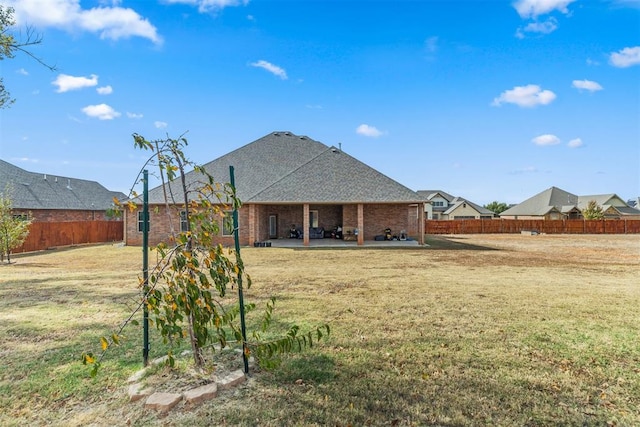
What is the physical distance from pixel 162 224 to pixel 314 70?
13130 mm

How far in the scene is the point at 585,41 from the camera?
50.4 feet

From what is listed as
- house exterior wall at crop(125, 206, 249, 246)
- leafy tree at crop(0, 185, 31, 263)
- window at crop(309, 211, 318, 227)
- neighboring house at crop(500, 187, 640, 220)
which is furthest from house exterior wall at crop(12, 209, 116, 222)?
neighboring house at crop(500, 187, 640, 220)

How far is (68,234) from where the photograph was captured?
2111 centimetres

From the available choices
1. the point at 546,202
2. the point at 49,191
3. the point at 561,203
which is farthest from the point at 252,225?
the point at 561,203

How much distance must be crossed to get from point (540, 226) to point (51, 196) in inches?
1790

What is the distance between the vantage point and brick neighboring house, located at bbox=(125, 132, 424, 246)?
19.8 metres

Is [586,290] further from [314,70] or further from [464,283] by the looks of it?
[314,70]

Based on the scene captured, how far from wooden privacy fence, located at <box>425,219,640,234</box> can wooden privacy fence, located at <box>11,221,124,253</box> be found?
27959 mm

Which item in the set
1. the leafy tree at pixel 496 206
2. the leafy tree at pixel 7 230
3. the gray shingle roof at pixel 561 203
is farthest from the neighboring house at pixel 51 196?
the leafy tree at pixel 496 206

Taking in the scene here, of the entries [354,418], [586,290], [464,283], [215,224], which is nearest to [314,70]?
[464,283]

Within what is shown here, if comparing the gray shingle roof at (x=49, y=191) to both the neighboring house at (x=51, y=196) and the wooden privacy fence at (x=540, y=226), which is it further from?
the wooden privacy fence at (x=540, y=226)

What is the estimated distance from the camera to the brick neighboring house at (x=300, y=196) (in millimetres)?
19812

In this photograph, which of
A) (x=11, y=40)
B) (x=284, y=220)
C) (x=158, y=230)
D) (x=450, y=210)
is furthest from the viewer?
(x=450, y=210)

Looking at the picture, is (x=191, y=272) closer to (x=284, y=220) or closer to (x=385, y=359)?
(x=385, y=359)
